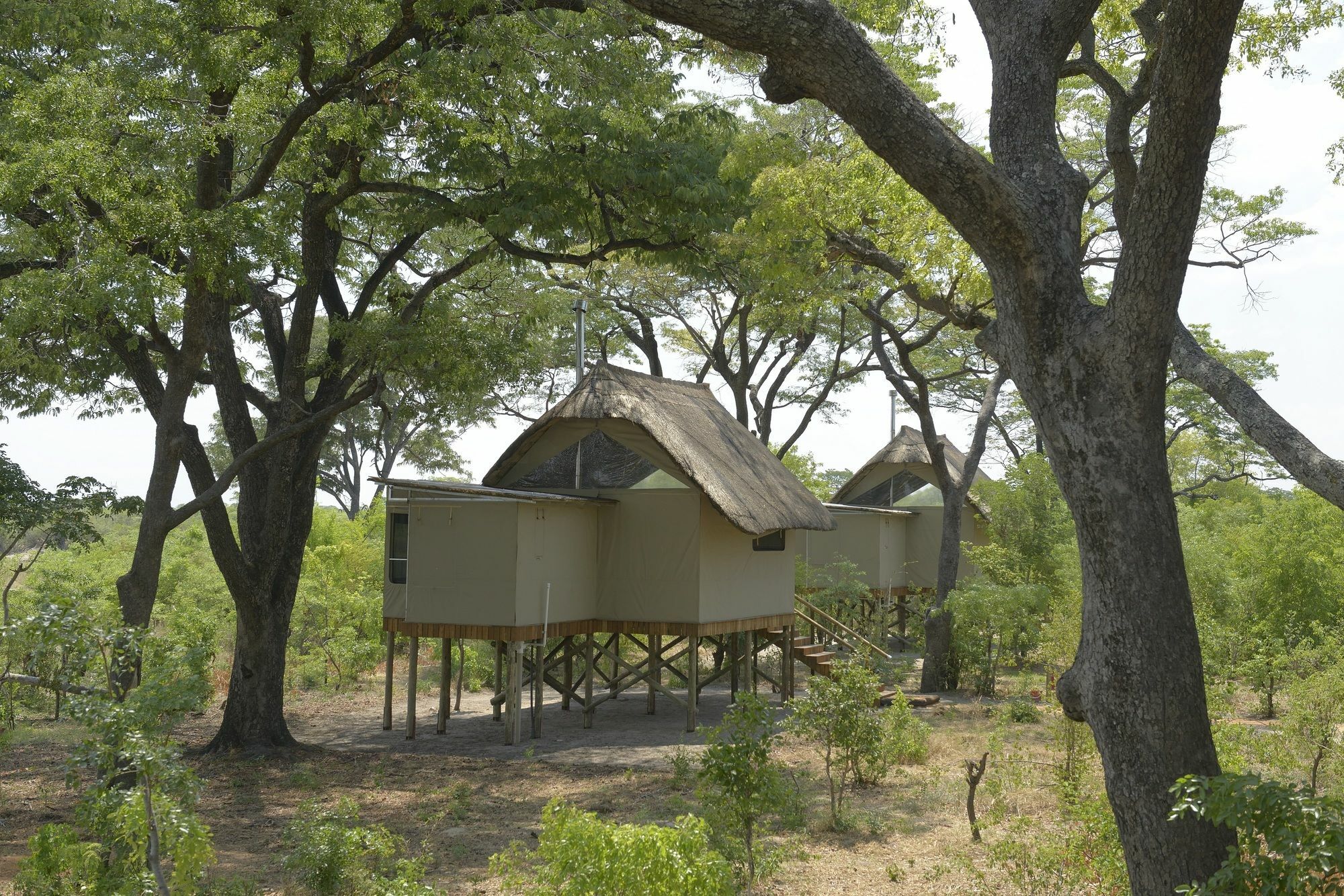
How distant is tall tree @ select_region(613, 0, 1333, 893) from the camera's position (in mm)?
4984

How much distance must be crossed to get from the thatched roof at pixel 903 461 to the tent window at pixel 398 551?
558 inches

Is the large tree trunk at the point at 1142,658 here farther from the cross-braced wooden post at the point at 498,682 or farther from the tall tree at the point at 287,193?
the cross-braced wooden post at the point at 498,682

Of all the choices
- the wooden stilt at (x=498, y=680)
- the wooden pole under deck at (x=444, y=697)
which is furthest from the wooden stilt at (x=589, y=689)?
the wooden pole under deck at (x=444, y=697)

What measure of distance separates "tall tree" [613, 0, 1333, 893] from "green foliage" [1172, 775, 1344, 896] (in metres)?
0.53

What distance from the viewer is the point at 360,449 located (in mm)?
38500

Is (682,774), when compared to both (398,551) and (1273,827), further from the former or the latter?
(1273,827)

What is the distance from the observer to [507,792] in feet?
37.1

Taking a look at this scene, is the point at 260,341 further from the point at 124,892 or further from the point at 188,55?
the point at 124,892

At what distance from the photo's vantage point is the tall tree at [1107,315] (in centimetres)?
498

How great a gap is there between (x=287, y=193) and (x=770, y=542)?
8.41 metres

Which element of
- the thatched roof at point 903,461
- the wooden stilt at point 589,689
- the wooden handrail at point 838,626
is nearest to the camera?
the wooden stilt at point 589,689

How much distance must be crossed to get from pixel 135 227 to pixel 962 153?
619 cm

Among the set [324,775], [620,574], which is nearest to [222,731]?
[324,775]

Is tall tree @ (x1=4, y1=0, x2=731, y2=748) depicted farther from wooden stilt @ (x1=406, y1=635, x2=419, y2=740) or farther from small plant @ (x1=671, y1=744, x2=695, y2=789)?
small plant @ (x1=671, y1=744, x2=695, y2=789)
